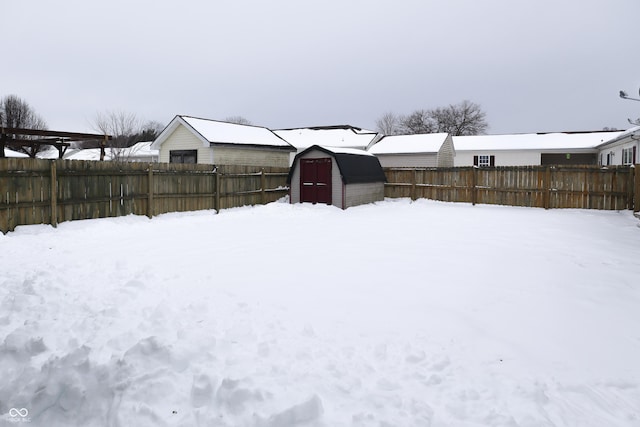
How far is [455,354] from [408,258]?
13.8 feet

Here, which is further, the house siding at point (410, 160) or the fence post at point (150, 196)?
the house siding at point (410, 160)

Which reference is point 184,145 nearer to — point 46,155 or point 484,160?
point 484,160

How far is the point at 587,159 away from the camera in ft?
106

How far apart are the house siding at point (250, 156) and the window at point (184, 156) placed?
1521mm

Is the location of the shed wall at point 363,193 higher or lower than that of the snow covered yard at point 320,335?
higher

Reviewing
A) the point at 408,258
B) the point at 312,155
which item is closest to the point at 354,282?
the point at 408,258

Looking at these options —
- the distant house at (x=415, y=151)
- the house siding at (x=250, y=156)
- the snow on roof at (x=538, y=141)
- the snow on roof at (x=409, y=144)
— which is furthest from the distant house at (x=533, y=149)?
the house siding at (x=250, y=156)

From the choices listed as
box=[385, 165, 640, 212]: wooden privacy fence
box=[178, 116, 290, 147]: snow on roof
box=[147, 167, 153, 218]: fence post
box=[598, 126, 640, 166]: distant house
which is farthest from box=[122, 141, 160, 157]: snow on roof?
Answer: box=[598, 126, 640, 166]: distant house

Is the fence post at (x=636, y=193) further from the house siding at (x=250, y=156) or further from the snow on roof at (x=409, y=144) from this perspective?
the house siding at (x=250, y=156)

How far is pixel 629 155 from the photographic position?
20203mm

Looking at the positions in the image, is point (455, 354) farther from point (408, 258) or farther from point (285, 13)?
point (285, 13)

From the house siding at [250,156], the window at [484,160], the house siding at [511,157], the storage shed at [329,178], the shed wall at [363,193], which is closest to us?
the storage shed at [329,178]

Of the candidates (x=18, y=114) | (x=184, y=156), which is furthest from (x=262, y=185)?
(x=18, y=114)

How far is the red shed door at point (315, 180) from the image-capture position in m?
18.4
